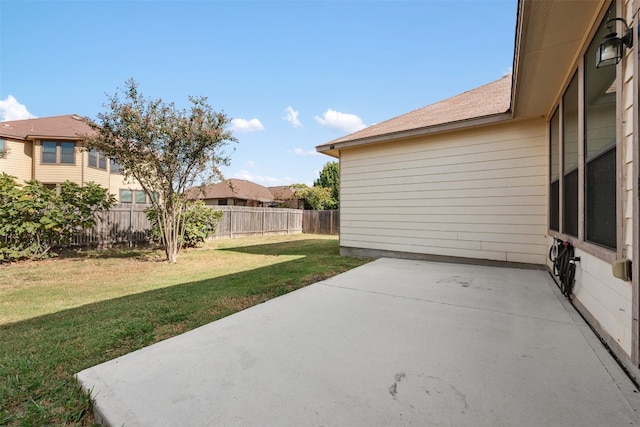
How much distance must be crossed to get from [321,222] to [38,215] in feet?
39.8

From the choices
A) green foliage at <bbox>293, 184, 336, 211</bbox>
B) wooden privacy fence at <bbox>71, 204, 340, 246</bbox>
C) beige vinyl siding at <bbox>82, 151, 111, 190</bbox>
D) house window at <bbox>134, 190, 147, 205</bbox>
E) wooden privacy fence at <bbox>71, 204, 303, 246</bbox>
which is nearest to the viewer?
wooden privacy fence at <bbox>71, 204, 303, 246</bbox>

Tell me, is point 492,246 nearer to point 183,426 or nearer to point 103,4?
point 183,426

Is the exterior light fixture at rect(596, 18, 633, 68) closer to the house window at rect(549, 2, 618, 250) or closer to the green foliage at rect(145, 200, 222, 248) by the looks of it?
the house window at rect(549, 2, 618, 250)

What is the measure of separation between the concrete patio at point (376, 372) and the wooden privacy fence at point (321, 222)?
1285cm

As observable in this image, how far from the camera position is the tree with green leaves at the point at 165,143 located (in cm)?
616

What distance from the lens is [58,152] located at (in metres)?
14.1

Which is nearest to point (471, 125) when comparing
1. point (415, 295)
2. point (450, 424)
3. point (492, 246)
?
point (492, 246)

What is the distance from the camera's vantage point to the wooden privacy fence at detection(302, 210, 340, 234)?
52.6 ft

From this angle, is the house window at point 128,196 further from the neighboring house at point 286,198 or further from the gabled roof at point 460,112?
the gabled roof at point 460,112

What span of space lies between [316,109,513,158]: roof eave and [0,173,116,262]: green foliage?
636cm

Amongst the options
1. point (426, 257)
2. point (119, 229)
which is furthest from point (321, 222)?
point (426, 257)

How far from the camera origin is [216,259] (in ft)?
24.0

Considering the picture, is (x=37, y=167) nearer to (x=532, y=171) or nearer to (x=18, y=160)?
(x=18, y=160)

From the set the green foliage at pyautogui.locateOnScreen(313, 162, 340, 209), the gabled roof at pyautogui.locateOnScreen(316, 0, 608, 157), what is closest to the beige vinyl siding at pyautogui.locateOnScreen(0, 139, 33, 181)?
the gabled roof at pyautogui.locateOnScreen(316, 0, 608, 157)
